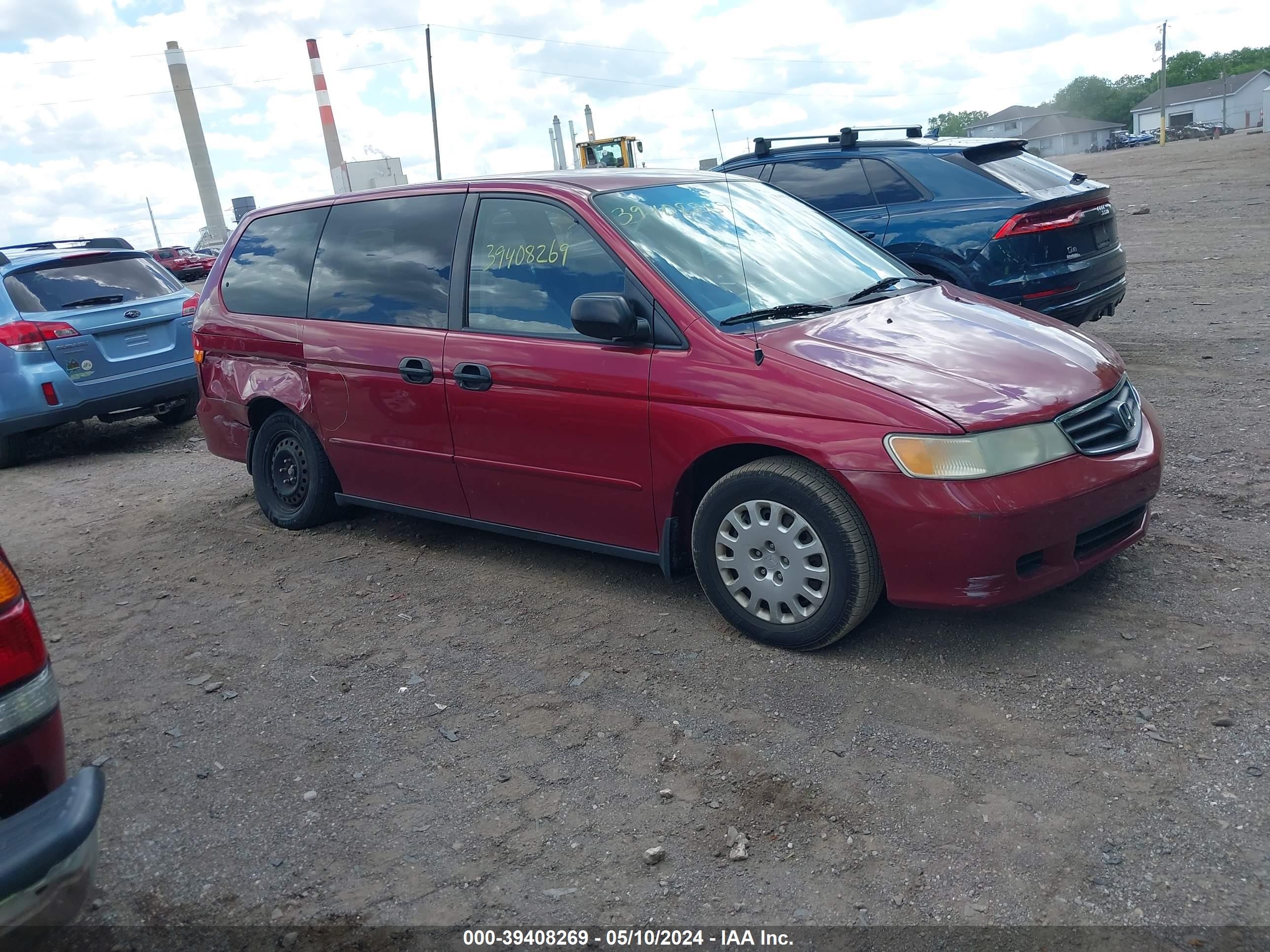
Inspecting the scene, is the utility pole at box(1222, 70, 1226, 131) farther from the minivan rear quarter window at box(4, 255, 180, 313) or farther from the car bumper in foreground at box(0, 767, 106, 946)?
the car bumper in foreground at box(0, 767, 106, 946)

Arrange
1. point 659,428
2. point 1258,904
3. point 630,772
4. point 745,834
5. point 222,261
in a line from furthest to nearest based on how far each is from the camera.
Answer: point 222,261 → point 659,428 → point 630,772 → point 745,834 → point 1258,904

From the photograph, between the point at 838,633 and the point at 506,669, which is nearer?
the point at 838,633

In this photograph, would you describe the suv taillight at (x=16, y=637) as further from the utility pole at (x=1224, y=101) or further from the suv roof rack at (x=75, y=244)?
the utility pole at (x=1224, y=101)

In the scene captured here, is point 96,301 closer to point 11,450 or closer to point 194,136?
point 11,450

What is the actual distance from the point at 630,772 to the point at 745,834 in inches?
19.3

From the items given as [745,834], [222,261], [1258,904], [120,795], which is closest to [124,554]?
[222,261]

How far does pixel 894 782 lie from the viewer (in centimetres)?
309

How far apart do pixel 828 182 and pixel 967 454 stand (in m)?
5.26

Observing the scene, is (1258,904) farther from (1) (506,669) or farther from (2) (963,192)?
(2) (963,192)

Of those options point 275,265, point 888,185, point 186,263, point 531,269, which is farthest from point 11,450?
point 186,263

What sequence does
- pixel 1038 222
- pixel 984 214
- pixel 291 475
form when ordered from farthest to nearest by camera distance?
pixel 984 214, pixel 1038 222, pixel 291 475

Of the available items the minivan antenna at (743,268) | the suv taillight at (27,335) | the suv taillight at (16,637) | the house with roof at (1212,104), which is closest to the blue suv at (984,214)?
the minivan antenna at (743,268)

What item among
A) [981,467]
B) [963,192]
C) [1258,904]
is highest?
[963,192]

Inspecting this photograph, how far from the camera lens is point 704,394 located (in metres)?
3.93
